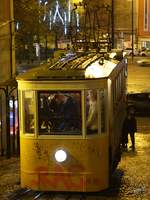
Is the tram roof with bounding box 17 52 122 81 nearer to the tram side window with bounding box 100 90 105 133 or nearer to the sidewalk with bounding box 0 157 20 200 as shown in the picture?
the tram side window with bounding box 100 90 105 133

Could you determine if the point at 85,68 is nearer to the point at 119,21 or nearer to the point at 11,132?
the point at 11,132

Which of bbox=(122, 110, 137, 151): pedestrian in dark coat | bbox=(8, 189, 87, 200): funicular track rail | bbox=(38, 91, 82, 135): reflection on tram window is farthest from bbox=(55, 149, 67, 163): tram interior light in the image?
bbox=(122, 110, 137, 151): pedestrian in dark coat

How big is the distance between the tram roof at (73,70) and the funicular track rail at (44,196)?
2383 millimetres

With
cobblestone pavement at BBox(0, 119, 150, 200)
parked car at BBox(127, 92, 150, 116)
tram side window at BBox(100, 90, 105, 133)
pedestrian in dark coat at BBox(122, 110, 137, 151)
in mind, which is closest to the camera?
tram side window at BBox(100, 90, 105, 133)

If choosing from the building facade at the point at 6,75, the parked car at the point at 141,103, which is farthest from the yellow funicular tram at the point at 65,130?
the parked car at the point at 141,103

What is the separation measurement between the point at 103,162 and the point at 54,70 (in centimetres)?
214

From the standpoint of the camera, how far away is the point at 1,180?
48.9 ft

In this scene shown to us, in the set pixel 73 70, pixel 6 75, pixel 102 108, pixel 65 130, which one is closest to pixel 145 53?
pixel 6 75

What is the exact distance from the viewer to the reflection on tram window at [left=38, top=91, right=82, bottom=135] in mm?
12461

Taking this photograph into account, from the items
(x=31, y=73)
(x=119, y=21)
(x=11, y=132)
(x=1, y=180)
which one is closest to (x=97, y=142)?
(x=31, y=73)

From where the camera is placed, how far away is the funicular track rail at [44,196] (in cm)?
1275

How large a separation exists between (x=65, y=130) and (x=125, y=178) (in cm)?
324

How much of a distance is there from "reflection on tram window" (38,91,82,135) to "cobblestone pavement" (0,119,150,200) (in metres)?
1.55

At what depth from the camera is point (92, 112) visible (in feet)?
41.1
